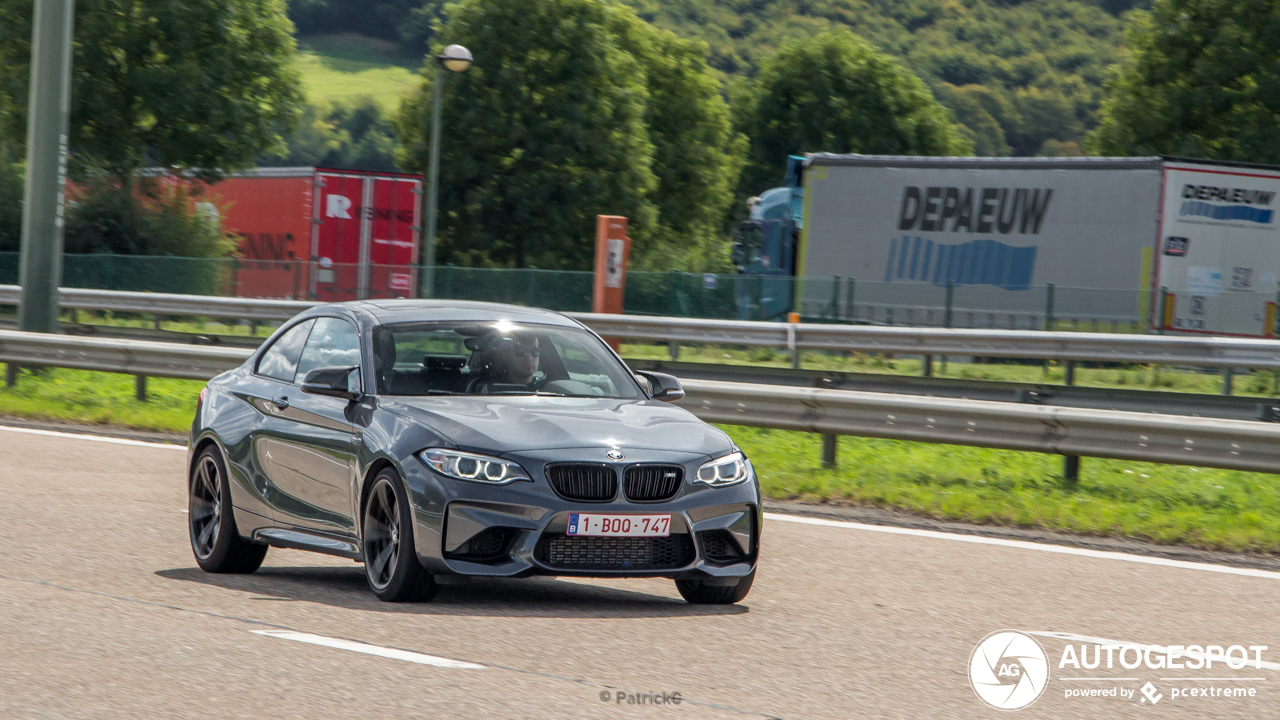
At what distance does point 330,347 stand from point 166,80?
3366 centimetres

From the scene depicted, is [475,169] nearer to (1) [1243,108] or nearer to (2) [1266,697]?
(1) [1243,108]

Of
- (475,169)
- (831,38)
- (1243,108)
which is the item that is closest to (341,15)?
(831,38)

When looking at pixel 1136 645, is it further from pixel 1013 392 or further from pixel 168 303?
pixel 168 303

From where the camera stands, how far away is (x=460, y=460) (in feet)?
21.6

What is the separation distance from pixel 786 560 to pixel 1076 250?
21258 mm

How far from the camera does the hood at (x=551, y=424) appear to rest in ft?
21.9

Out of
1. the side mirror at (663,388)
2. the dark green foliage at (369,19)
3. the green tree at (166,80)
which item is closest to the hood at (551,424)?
the side mirror at (663,388)

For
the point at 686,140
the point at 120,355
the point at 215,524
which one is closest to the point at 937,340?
the point at 120,355

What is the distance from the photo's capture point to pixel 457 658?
18.9 feet

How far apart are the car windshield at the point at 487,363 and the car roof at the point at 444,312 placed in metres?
0.06

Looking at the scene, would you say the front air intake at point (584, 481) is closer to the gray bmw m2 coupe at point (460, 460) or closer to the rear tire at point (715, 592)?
the gray bmw m2 coupe at point (460, 460)

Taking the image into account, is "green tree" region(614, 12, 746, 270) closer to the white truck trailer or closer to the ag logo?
the white truck trailer

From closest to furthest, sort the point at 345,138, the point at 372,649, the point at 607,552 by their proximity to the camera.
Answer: the point at 372,649 → the point at 607,552 → the point at 345,138

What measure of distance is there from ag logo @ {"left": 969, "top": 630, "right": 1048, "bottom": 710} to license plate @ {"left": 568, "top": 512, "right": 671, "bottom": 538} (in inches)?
51.4
